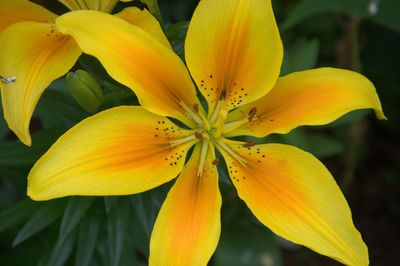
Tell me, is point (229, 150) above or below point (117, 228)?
above

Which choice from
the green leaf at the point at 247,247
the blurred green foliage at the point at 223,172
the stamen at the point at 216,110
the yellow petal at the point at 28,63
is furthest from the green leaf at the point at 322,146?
the yellow petal at the point at 28,63

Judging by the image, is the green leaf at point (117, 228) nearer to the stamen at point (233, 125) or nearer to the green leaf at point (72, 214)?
the green leaf at point (72, 214)

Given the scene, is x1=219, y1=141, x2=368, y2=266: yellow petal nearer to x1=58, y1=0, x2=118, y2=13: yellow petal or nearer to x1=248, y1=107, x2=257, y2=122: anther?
x1=248, y1=107, x2=257, y2=122: anther

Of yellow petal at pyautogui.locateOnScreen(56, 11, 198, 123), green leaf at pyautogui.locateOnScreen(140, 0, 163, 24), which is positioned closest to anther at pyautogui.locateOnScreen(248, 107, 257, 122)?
yellow petal at pyautogui.locateOnScreen(56, 11, 198, 123)

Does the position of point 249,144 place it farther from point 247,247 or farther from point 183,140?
point 247,247

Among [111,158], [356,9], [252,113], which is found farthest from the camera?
[356,9]

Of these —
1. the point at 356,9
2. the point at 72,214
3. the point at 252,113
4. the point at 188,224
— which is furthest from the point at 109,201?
the point at 356,9
